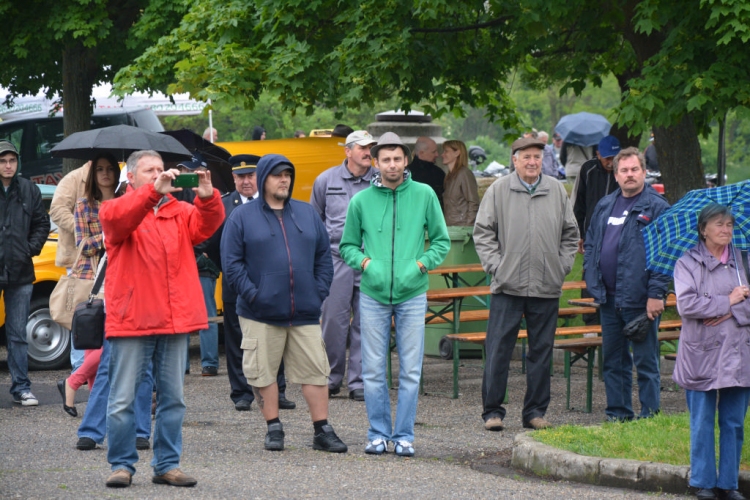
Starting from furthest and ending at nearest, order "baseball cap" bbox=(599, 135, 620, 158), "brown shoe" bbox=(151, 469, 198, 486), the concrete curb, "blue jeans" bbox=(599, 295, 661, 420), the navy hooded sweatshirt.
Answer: "baseball cap" bbox=(599, 135, 620, 158) → "blue jeans" bbox=(599, 295, 661, 420) → the navy hooded sweatshirt → the concrete curb → "brown shoe" bbox=(151, 469, 198, 486)

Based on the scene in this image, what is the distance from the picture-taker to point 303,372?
774 centimetres

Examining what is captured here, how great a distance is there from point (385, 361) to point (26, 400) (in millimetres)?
3547

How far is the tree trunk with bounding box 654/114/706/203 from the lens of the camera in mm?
13609

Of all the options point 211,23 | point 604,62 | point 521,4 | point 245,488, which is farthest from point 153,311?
point 604,62

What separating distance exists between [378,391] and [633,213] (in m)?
2.22

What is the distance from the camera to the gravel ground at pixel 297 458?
21.9ft

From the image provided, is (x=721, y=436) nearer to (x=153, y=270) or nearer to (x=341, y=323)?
(x=153, y=270)

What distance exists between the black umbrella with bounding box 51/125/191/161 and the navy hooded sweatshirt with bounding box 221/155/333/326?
106cm

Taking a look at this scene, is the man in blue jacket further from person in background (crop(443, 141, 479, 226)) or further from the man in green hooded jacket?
person in background (crop(443, 141, 479, 226))

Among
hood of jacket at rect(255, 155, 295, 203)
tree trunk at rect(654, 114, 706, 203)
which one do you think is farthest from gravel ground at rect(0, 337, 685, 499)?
tree trunk at rect(654, 114, 706, 203)

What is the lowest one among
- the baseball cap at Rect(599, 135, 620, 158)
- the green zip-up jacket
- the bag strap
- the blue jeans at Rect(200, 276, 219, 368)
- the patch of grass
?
the patch of grass

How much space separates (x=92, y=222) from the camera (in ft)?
26.3

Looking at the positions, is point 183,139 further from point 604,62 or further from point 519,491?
point 519,491

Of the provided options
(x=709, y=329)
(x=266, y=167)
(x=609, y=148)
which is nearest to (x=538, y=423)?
(x=709, y=329)
